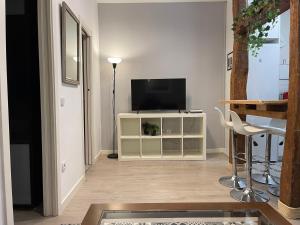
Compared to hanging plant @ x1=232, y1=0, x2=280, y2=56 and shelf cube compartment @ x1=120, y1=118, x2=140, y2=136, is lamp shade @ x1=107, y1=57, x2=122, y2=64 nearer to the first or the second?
shelf cube compartment @ x1=120, y1=118, x2=140, y2=136

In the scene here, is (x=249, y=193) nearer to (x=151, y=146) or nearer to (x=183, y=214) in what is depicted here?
(x=183, y=214)

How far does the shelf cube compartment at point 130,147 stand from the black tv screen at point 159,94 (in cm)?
62

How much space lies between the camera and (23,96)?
241 cm

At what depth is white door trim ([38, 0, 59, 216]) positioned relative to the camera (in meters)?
2.23

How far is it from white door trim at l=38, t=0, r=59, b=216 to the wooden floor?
0.21 metres

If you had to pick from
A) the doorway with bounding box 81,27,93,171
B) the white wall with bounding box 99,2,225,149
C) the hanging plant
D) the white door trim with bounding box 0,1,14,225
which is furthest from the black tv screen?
the white door trim with bounding box 0,1,14,225

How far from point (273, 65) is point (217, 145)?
1786 millimetres

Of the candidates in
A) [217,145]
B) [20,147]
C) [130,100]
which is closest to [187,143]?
[217,145]

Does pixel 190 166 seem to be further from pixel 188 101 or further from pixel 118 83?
pixel 118 83

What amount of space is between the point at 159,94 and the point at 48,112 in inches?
99.6

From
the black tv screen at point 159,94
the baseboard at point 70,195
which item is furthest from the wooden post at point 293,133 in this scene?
Result: the black tv screen at point 159,94

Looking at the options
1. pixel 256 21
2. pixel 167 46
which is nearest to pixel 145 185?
pixel 256 21

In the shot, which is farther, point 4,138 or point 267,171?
point 267,171

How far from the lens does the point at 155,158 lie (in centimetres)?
443
